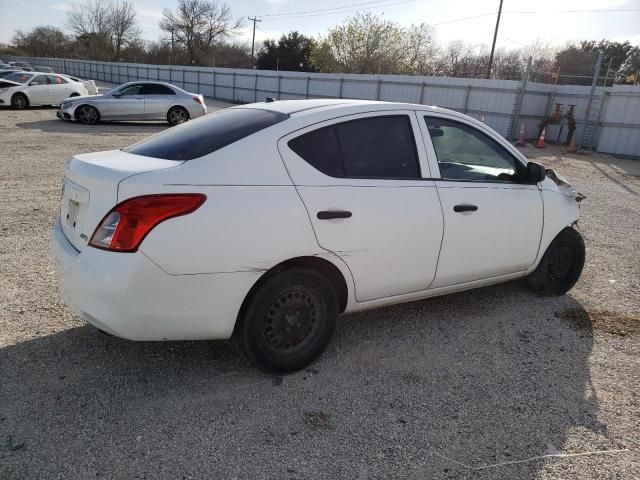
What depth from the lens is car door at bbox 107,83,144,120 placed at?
662 inches

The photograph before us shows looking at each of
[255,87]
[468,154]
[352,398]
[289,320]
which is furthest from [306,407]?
[255,87]

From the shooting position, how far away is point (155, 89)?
1728cm

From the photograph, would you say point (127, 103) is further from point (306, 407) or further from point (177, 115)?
point (306, 407)

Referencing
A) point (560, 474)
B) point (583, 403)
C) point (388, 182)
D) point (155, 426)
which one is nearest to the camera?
point (560, 474)

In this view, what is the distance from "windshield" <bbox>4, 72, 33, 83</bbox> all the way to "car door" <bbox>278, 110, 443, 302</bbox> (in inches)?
831

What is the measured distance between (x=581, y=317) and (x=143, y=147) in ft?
12.2

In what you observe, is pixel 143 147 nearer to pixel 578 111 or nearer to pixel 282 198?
pixel 282 198

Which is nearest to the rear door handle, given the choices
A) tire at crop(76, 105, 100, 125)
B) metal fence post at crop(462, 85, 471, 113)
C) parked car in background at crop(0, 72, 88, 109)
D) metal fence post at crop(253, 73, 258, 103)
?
tire at crop(76, 105, 100, 125)

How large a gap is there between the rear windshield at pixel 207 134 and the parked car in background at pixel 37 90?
19767 millimetres

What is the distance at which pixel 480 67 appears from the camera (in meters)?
52.6

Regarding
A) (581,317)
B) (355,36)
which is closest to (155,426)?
(581,317)

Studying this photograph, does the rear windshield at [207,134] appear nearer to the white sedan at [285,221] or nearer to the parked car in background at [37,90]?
the white sedan at [285,221]

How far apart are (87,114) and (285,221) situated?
16.3m

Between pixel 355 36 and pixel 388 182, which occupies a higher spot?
pixel 355 36
